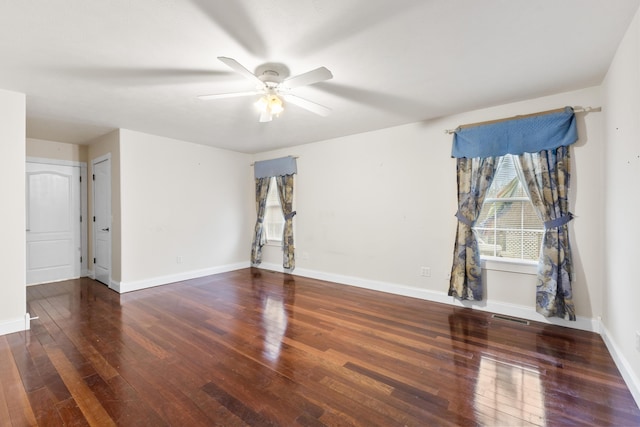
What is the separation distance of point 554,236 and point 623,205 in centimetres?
→ 89

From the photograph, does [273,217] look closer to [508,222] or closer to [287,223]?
[287,223]

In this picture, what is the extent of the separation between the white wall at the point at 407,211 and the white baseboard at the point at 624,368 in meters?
0.42

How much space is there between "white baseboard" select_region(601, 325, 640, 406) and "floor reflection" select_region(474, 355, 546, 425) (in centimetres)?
51

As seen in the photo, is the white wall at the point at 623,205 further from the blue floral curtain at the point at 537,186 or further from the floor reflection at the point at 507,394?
the floor reflection at the point at 507,394

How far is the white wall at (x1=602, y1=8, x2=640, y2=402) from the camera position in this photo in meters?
1.92

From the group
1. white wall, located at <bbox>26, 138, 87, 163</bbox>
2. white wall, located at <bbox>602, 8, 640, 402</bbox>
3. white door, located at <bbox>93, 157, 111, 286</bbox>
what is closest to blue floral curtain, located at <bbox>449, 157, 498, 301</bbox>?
white wall, located at <bbox>602, 8, 640, 402</bbox>

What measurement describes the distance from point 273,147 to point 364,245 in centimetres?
270

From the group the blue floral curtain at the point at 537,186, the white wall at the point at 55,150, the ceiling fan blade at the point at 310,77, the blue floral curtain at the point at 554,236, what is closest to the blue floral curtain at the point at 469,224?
the blue floral curtain at the point at 537,186

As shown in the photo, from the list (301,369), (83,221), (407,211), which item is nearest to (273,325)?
(301,369)

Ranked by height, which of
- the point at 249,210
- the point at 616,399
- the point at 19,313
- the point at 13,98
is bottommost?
the point at 616,399

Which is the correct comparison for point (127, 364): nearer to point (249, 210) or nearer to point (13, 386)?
point (13, 386)

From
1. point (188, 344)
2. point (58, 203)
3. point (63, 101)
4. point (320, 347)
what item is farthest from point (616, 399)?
point (58, 203)

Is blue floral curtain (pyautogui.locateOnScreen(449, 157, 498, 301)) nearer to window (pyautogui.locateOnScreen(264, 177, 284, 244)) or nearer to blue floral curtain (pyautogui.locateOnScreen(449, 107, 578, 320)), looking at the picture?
blue floral curtain (pyautogui.locateOnScreen(449, 107, 578, 320))

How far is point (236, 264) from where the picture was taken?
19.6 ft
